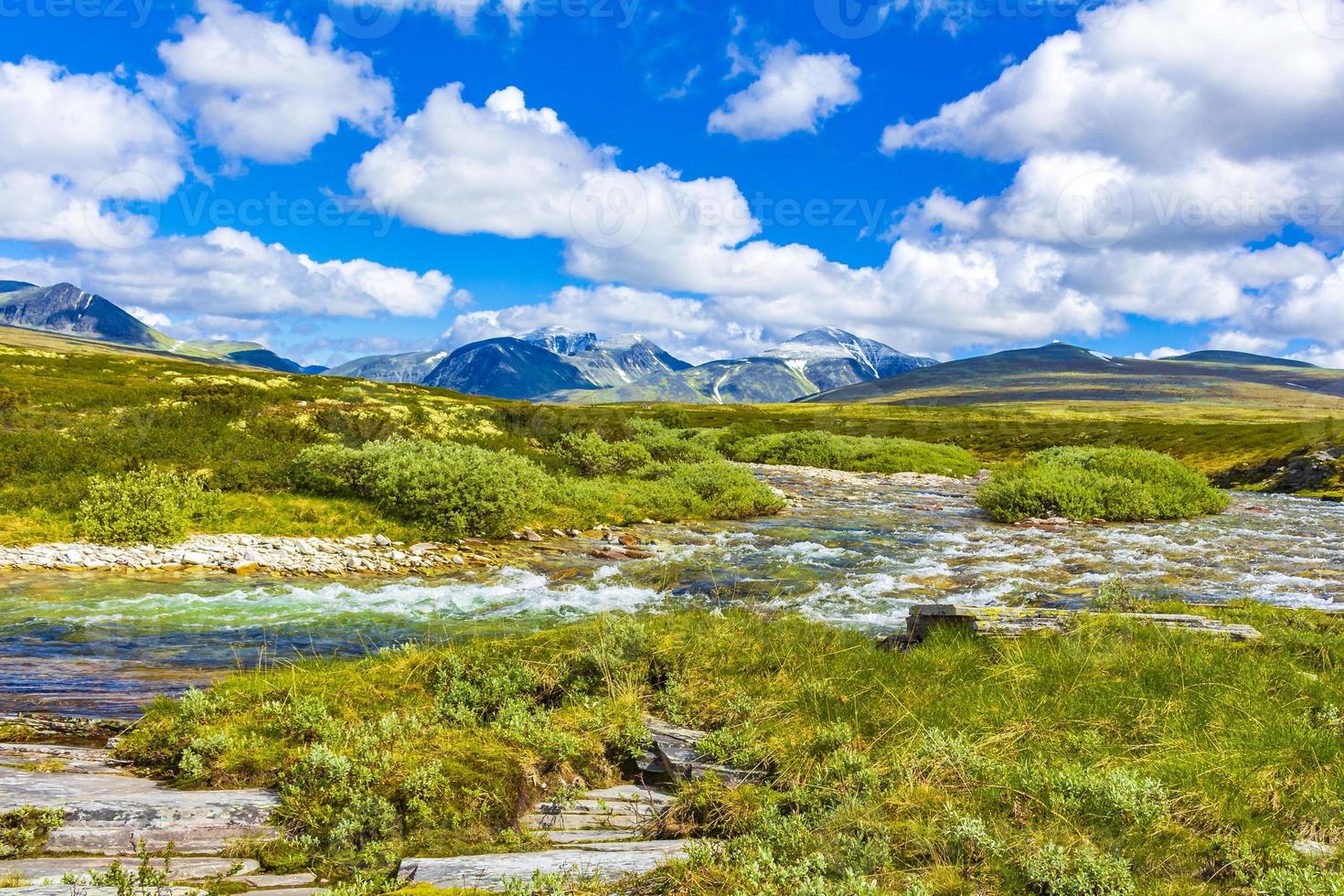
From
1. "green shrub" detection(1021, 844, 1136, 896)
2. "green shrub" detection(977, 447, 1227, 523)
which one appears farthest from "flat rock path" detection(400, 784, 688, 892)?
"green shrub" detection(977, 447, 1227, 523)

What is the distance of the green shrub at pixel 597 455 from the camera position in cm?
2870

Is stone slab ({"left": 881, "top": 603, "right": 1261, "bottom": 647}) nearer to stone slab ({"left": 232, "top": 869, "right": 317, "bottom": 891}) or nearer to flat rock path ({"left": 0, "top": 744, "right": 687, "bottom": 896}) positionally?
flat rock path ({"left": 0, "top": 744, "right": 687, "bottom": 896})

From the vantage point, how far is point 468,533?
1922 cm

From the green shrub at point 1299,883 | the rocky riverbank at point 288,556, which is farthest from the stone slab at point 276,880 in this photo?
the rocky riverbank at point 288,556

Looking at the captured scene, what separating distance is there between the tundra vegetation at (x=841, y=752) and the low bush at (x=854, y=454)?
36978 millimetres

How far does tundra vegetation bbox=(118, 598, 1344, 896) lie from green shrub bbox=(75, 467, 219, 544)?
1040cm

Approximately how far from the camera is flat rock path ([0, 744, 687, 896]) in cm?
404

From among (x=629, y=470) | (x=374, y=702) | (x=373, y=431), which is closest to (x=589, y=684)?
(x=374, y=702)

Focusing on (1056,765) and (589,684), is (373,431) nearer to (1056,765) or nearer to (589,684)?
(589,684)

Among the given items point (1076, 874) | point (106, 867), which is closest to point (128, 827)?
point (106, 867)

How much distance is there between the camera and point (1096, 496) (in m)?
25.5

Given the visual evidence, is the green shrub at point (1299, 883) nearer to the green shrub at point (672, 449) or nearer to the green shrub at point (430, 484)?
the green shrub at point (430, 484)

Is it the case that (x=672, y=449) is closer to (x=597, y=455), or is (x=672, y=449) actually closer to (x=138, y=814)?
(x=597, y=455)

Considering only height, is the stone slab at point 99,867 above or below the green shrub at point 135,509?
below
